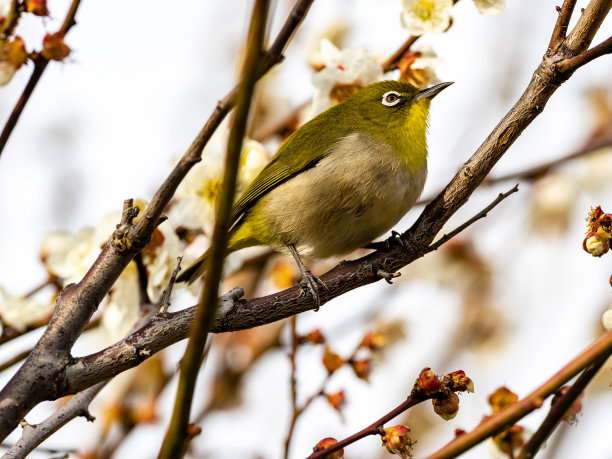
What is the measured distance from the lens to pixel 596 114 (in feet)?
20.0

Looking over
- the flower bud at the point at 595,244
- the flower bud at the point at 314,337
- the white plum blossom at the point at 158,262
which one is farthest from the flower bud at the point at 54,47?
the flower bud at the point at 595,244

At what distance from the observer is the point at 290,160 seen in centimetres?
465

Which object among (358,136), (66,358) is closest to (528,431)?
(66,358)

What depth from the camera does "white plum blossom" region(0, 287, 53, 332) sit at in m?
3.39

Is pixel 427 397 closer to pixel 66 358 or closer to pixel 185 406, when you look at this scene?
pixel 185 406

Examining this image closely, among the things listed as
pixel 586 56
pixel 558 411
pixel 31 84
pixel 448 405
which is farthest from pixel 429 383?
pixel 31 84

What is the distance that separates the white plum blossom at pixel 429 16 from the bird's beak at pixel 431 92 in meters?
0.89

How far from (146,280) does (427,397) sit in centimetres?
164

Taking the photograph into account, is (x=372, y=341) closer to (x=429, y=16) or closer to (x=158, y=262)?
(x=158, y=262)

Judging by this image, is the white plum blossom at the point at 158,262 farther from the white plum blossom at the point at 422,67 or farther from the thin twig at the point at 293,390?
the white plum blossom at the point at 422,67

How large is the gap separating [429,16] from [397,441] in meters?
2.18

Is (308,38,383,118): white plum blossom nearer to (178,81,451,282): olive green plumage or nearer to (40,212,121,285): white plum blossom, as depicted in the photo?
(178,81,451,282): olive green plumage

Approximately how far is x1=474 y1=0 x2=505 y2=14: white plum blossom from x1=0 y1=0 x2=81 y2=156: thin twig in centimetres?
197

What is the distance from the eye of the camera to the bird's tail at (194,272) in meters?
4.13
